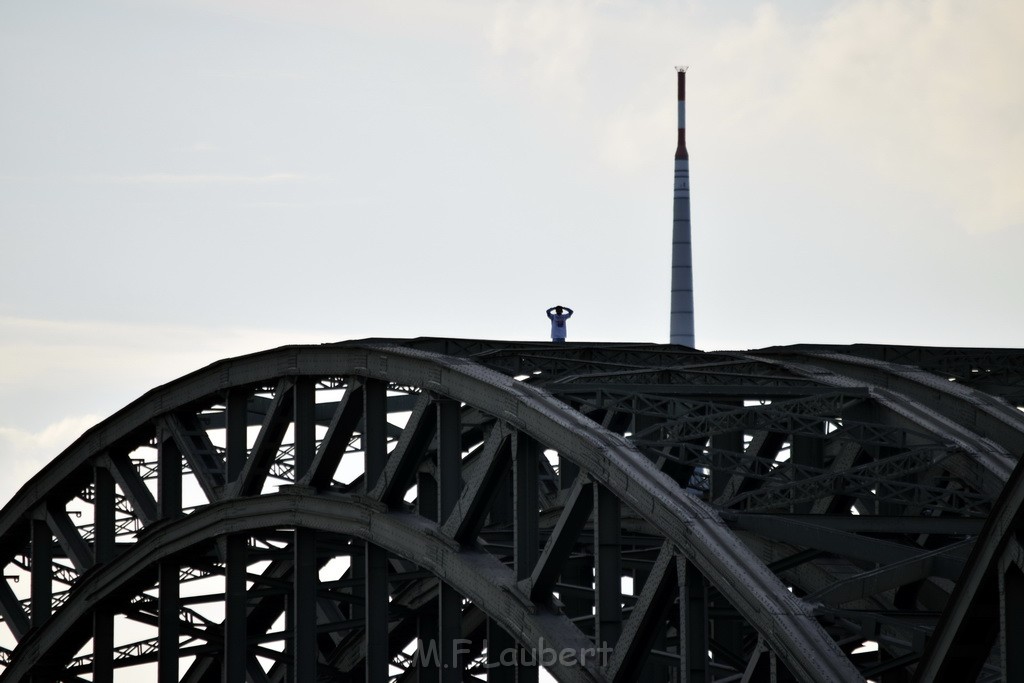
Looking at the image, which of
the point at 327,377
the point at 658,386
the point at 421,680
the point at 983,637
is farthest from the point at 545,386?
the point at 983,637

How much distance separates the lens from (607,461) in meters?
22.7

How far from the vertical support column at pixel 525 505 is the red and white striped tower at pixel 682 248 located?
81.1 m

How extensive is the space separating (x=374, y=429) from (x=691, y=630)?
9390 mm

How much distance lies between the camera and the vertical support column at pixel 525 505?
24.7 metres

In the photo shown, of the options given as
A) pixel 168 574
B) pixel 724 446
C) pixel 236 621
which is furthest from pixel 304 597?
pixel 724 446

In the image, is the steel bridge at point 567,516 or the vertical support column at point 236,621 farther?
the vertical support column at point 236,621

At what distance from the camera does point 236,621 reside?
34.4 m

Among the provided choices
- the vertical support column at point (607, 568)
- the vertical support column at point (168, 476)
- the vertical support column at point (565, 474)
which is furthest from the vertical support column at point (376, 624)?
the vertical support column at point (168, 476)

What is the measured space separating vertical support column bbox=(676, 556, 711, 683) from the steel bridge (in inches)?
1.1

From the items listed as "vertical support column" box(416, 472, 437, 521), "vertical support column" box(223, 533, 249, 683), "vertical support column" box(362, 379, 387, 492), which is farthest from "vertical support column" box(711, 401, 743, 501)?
"vertical support column" box(223, 533, 249, 683)

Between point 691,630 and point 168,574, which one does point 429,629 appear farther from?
point 691,630

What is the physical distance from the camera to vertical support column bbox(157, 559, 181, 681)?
3656 centimetres

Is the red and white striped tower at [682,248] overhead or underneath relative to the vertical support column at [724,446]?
overhead

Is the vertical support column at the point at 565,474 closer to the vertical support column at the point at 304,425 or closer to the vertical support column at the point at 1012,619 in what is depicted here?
the vertical support column at the point at 304,425
